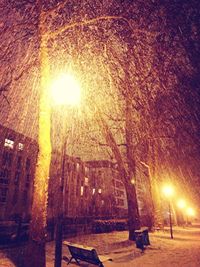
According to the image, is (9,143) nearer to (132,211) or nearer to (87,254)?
(132,211)

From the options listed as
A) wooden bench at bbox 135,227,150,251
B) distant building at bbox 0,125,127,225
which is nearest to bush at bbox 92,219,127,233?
distant building at bbox 0,125,127,225

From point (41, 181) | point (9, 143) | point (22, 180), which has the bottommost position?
point (41, 181)

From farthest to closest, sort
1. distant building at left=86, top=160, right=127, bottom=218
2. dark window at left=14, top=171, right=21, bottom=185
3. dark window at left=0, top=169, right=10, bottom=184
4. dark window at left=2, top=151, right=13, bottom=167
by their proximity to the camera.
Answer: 1. distant building at left=86, top=160, right=127, bottom=218
2. dark window at left=14, top=171, right=21, bottom=185
3. dark window at left=2, top=151, right=13, bottom=167
4. dark window at left=0, top=169, right=10, bottom=184

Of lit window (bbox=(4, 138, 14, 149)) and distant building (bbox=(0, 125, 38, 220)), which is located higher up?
lit window (bbox=(4, 138, 14, 149))

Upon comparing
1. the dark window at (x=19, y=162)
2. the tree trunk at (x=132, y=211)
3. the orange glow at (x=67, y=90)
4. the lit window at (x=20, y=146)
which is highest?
the lit window at (x=20, y=146)

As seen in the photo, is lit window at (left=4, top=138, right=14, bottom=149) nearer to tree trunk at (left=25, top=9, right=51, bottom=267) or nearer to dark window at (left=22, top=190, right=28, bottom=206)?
dark window at (left=22, top=190, right=28, bottom=206)

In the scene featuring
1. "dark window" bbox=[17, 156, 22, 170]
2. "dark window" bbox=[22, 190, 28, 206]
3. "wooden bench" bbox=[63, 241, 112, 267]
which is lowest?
"wooden bench" bbox=[63, 241, 112, 267]

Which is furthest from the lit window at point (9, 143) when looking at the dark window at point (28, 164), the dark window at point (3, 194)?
the dark window at point (3, 194)

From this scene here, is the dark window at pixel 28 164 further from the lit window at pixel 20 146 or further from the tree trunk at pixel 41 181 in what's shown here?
the tree trunk at pixel 41 181

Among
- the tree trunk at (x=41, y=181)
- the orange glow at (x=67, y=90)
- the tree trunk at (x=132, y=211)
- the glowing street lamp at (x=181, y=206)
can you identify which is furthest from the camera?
the glowing street lamp at (x=181, y=206)

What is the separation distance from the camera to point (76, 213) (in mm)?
32531

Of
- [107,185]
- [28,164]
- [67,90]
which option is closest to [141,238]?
[67,90]

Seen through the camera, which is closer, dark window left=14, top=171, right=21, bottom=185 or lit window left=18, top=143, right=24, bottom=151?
dark window left=14, top=171, right=21, bottom=185

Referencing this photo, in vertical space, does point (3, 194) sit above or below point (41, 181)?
above
